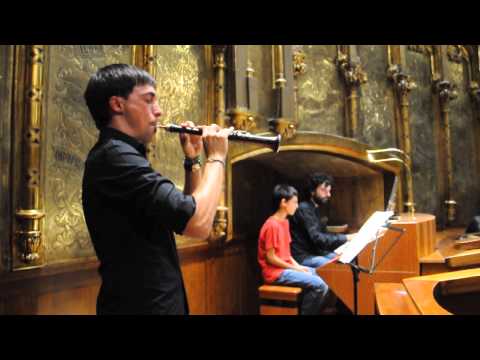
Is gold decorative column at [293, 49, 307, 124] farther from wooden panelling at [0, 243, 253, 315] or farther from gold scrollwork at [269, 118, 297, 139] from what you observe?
wooden panelling at [0, 243, 253, 315]

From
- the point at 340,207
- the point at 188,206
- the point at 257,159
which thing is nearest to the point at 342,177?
the point at 340,207

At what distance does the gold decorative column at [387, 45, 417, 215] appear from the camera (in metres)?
6.75

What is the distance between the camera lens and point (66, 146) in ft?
9.09

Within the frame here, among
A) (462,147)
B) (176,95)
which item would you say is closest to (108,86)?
(176,95)

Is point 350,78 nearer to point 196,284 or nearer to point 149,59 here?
point 149,59

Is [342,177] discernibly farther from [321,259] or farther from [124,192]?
[124,192]

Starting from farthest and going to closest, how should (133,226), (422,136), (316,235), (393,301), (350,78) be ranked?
(422,136) → (350,78) → (316,235) → (393,301) → (133,226)

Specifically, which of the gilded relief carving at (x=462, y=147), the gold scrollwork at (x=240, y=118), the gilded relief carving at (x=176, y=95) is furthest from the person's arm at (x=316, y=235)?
the gilded relief carving at (x=462, y=147)

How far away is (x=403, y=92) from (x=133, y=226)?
21.2 feet

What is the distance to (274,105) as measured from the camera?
191 inches

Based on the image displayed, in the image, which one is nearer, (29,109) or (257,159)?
(29,109)

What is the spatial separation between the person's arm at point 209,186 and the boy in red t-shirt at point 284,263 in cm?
267
